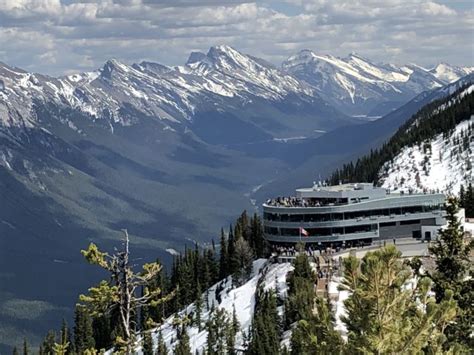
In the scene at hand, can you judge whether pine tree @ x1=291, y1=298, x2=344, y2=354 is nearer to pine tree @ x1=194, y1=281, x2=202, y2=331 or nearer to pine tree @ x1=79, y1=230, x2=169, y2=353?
pine tree @ x1=79, y1=230, x2=169, y2=353

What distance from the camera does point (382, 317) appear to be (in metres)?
33.7

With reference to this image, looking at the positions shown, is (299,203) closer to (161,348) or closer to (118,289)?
(161,348)

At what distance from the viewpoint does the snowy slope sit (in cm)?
13150

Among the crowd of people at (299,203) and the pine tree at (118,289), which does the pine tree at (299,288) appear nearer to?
the crowd of people at (299,203)

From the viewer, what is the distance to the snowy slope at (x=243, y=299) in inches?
5177

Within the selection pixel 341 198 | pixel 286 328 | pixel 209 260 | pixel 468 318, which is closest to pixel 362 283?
pixel 468 318

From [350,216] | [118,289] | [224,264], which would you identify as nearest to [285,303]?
[350,216]

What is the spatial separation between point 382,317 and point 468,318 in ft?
55.7

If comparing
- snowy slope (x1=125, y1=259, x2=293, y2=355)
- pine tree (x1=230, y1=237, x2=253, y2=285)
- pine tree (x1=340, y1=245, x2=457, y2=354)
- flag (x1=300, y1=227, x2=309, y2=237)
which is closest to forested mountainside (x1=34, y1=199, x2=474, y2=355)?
pine tree (x1=340, y1=245, x2=457, y2=354)

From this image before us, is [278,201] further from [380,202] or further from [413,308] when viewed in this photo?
[413,308]

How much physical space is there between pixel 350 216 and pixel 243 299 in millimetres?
24692

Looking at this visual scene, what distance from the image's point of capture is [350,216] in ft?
508

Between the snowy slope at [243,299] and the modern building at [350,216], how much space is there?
24.0 feet

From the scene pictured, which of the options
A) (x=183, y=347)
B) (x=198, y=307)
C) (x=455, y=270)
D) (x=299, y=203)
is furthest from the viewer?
(x=299, y=203)
